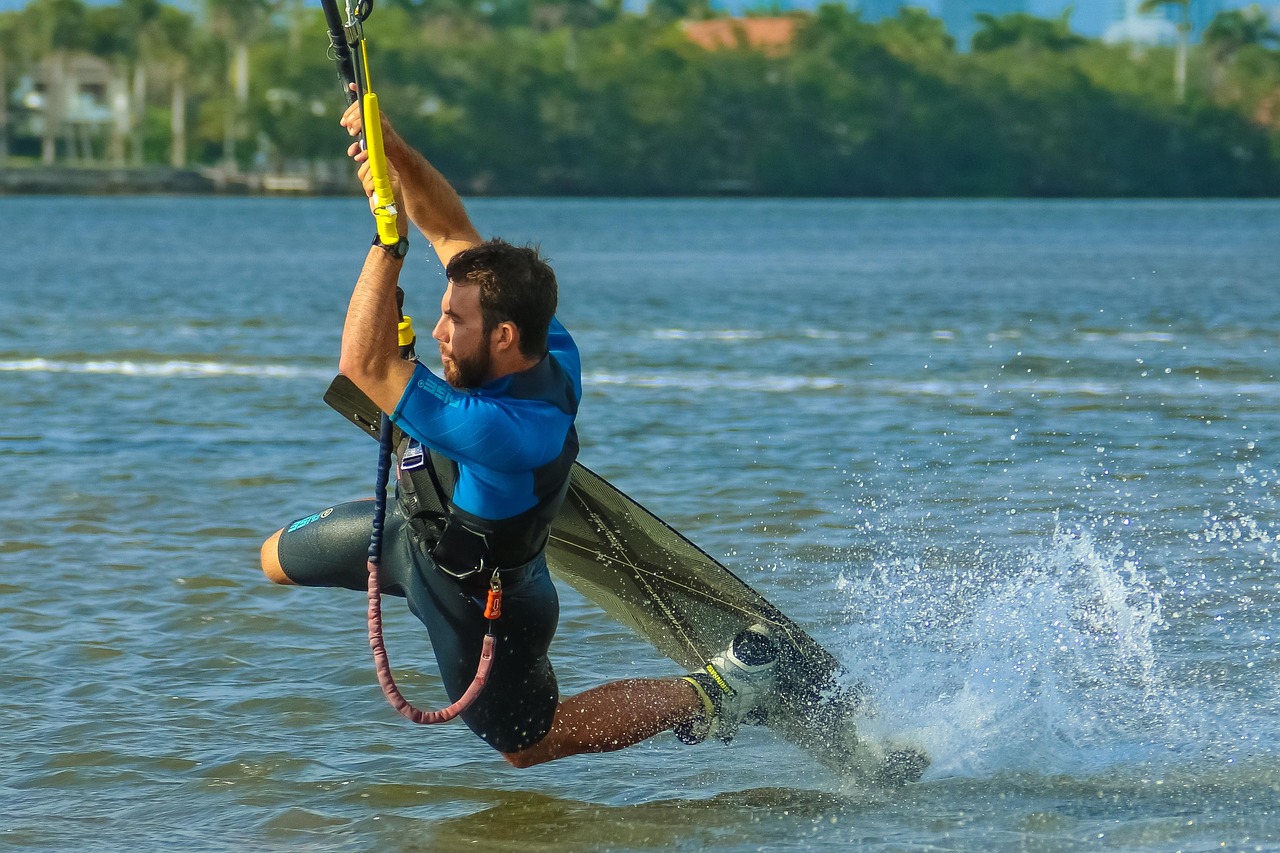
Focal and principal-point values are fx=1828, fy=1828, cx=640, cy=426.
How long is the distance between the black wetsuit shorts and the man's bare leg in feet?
0.39

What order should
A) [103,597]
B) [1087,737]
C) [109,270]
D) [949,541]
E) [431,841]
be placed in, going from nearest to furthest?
[431,841] → [1087,737] → [103,597] → [949,541] → [109,270]

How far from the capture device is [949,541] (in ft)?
33.6

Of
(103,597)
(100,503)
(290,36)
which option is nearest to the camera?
(103,597)

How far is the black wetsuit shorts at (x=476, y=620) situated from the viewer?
5.67 meters

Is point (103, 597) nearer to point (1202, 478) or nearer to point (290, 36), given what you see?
point (1202, 478)

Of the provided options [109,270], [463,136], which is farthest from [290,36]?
[109,270]

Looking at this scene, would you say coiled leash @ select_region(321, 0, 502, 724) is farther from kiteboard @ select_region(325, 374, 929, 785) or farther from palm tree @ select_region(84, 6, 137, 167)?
palm tree @ select_region(84, 6, 137, 167)

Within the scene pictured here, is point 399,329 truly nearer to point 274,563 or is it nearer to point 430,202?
point 430,202

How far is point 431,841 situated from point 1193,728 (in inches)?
116

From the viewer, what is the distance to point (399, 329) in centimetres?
511

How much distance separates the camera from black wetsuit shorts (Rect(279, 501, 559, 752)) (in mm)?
5668

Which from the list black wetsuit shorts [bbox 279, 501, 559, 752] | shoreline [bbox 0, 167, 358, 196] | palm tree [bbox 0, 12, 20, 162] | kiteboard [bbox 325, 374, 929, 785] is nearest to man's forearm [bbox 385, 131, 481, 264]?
kiteboard [bbox 325, 374, 929, 785]

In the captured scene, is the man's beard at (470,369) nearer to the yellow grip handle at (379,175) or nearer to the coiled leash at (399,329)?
the coiled leash at (399,329)

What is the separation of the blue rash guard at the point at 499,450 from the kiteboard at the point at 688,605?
902 mm
